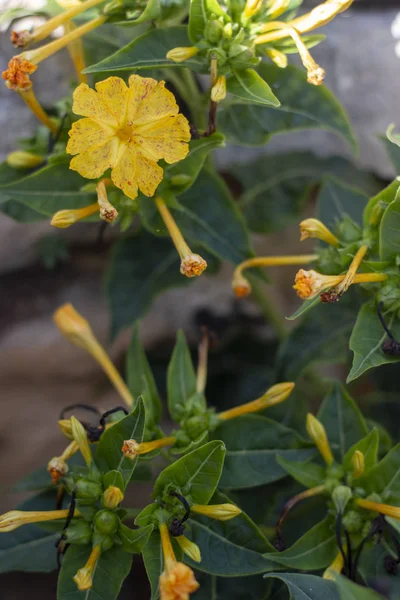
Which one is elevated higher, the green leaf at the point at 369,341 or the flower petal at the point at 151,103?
the flower petal at the point at 151,103

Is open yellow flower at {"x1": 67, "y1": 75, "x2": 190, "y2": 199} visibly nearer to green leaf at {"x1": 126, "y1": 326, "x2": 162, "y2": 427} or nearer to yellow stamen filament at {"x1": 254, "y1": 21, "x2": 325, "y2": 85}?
yellow stamen filament at {"x1": 254, "y1": 21, "x2": 325, "y2": 85}

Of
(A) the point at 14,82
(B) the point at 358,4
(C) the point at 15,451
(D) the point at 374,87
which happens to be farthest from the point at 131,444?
(B) the point at 358,4

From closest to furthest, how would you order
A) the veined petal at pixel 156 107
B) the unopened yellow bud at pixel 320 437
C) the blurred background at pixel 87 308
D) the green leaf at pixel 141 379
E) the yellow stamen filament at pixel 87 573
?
the yellow stamen filament at pixel 87 573 < the veined petal at pixel 156 107 < the unopened yellow bud at pixel 320 437 < the green leaf at pixel 141 379 < the blurred background at pixel 87 308

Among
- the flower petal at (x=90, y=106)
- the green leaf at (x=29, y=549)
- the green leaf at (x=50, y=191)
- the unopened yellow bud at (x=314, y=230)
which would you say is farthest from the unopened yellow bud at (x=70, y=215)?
the green leaf at (x=29, y=549)

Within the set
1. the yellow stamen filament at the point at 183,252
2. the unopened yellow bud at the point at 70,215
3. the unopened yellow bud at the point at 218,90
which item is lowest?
the yellow stamen filament at the point at 183,252

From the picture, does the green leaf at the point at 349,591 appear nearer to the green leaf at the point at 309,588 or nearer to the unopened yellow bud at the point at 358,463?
the green leaf at the point at 309,588

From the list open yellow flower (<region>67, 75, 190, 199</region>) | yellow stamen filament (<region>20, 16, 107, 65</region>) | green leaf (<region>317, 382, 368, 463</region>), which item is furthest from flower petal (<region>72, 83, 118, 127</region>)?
green leaf (<region>317, 382, 368, 463</region>)

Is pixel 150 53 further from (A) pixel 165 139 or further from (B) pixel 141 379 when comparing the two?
(B) pixel 141 379

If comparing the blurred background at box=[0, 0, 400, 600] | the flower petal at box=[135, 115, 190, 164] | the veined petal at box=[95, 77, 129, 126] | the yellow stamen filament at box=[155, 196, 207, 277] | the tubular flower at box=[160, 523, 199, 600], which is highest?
the veined petal at box=[95, 77, 129, 126]
